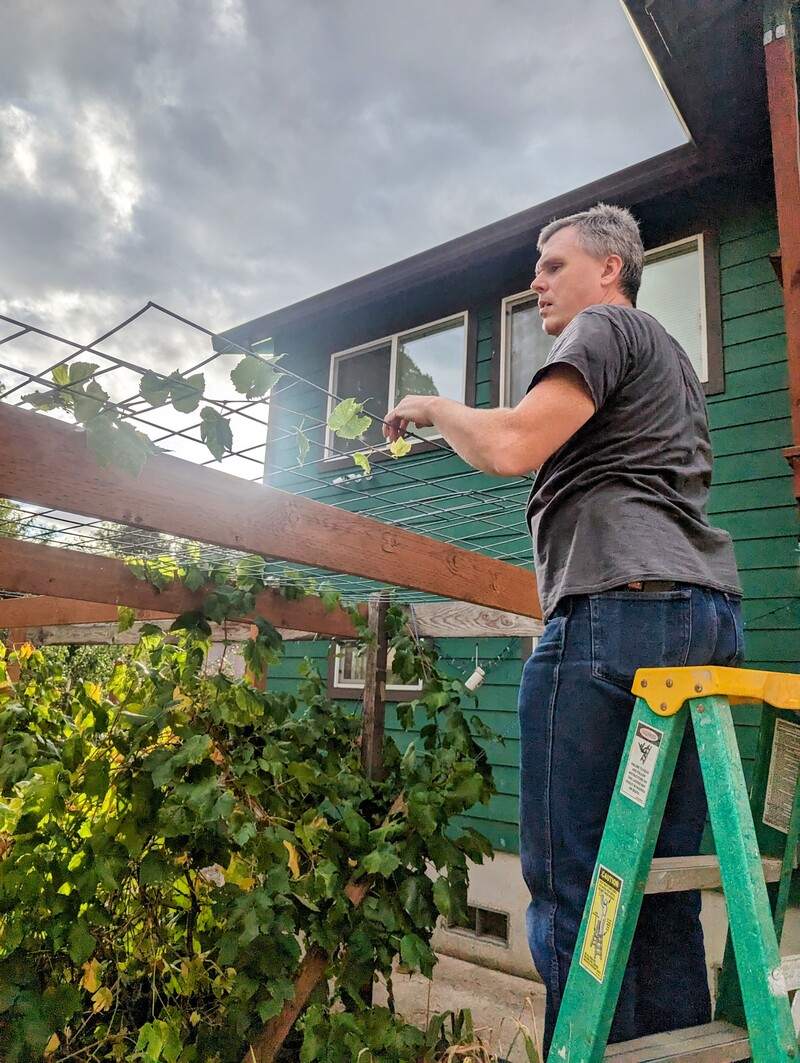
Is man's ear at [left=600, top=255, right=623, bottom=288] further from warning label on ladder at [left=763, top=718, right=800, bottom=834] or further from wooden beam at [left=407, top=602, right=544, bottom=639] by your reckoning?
wooden beam at [left=407, top=602, right=544, bottom=639]

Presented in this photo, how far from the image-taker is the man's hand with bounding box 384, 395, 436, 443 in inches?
48.9

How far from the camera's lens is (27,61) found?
6.36m

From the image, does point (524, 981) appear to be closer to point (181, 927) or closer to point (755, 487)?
point (181, 927)

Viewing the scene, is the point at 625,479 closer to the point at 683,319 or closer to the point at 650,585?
the point at 650,585

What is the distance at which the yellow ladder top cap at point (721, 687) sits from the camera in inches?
35.6

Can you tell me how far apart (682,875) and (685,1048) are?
0.74ft

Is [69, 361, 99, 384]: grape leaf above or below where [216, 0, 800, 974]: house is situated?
below

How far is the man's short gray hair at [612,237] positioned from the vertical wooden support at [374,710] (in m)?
1.57

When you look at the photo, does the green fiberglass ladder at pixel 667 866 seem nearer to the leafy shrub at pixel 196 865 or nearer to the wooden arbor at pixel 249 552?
the wooden arbor at pixel 249 552

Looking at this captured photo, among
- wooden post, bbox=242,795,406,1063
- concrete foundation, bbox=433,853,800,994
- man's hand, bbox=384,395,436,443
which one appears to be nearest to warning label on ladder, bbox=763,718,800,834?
man's hand, bbox=384,395,436,443

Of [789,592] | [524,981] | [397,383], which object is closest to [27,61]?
[397,383]

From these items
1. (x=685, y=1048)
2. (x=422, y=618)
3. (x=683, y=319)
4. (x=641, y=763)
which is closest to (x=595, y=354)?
(x=641, y=763)

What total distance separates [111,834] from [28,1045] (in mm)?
535

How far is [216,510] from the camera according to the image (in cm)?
131
